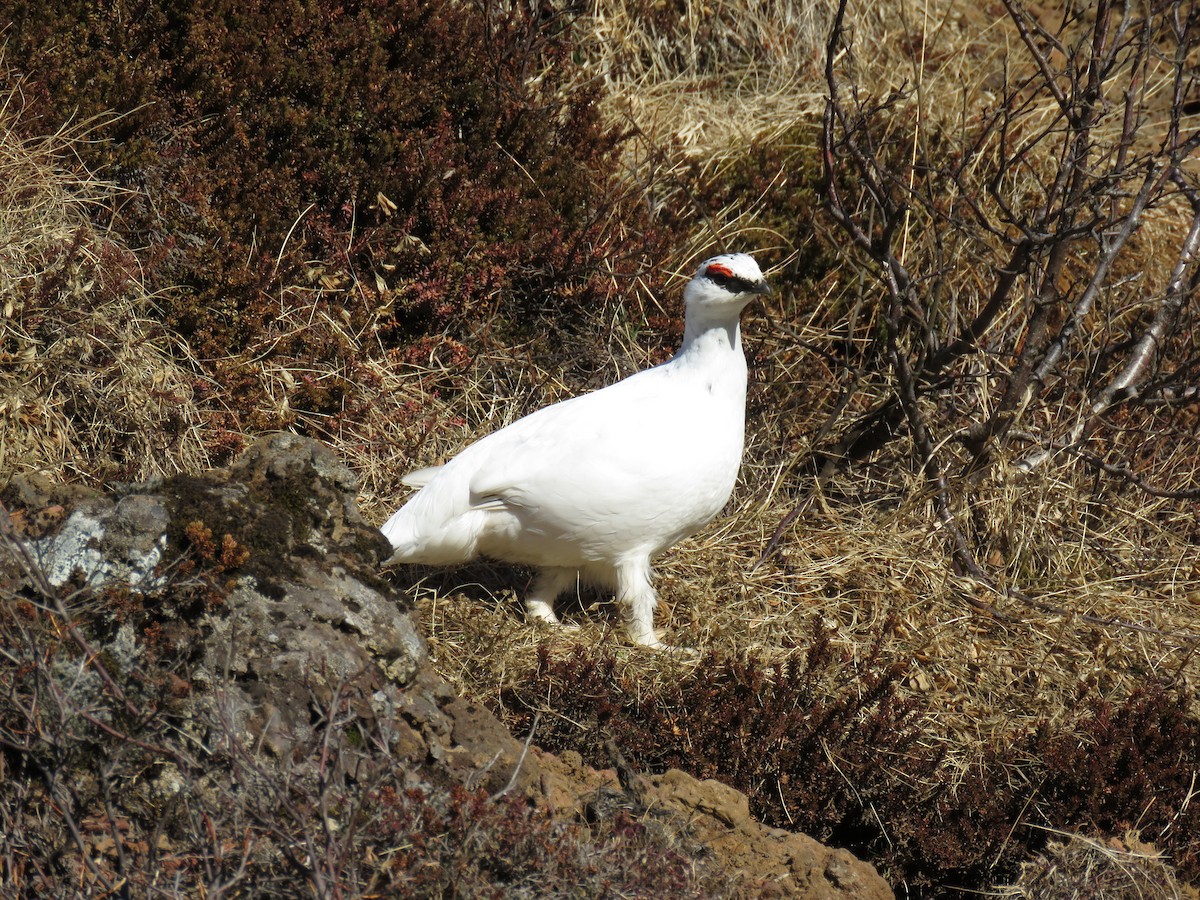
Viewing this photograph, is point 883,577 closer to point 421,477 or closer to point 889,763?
point 889,763

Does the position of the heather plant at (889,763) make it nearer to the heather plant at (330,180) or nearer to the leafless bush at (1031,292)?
the leafless bush at (1031,292)

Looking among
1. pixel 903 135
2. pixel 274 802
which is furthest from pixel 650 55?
pixel 274 802

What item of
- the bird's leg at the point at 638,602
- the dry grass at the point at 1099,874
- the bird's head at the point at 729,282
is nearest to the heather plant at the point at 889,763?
the dry grass at the point at 1099,874

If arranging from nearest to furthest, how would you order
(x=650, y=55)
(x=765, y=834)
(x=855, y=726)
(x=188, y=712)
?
(x=188, y=712), (x=765, y=834), (x=855, y=726), (x=650, y=55)

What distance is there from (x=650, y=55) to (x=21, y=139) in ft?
10.8

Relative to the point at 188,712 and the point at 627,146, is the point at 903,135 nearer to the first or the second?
the point at 627,146

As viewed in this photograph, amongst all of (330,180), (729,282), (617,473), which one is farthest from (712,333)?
(330,180)

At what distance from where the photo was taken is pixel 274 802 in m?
2.43

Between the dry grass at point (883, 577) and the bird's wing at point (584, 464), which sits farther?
the dry grass at point (883, 577)

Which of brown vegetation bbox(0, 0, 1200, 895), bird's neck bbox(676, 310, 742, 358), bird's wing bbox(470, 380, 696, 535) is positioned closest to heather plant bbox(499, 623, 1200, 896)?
brown vegetation bbox(0, 0, 1200, 895)

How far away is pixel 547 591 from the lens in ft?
14.1

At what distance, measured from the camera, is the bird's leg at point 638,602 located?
13.3ft

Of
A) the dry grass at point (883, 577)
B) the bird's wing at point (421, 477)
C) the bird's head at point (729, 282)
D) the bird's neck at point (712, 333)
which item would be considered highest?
the bird's head at point (729, 282)

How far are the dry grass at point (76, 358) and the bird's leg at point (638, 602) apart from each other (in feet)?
5.45
